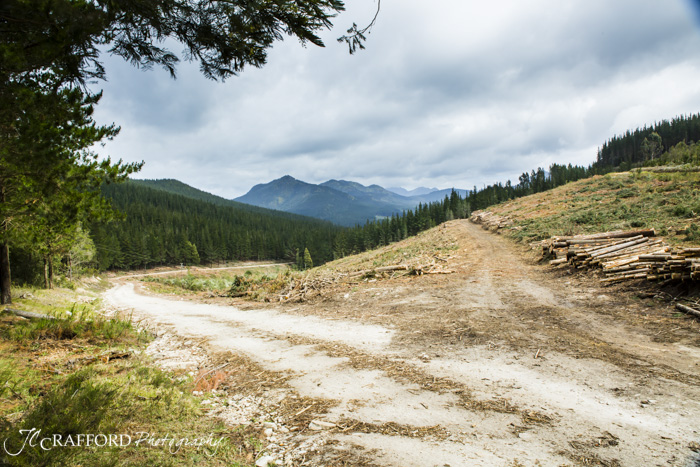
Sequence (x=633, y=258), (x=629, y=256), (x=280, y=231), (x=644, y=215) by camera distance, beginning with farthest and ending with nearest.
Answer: (x=280, y=231), (x=644, y=215), (x=629, y=256), (x=633, y=258)

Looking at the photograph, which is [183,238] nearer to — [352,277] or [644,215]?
[352,277]

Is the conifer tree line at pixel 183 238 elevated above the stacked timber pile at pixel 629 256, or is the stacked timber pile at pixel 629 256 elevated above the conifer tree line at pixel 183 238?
the conifer tree line at pixel 183 238

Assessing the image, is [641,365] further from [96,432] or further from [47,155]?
[47,155]

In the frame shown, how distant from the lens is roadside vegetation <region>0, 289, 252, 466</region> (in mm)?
2697

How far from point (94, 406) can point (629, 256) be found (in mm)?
14664

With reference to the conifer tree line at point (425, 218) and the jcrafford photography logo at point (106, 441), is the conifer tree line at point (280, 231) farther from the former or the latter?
the jcrafford photography logo at point (106, 441)

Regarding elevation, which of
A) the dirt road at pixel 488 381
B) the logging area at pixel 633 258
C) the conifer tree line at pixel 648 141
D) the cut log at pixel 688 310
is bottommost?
the dirt road at pixel 488 381

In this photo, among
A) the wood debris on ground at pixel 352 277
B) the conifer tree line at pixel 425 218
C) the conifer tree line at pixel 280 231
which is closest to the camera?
the wood debris on ground at pixel 352 277

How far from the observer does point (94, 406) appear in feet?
11.0

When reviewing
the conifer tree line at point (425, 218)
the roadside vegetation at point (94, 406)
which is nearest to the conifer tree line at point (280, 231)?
the conifer tree line at point (425, 218)

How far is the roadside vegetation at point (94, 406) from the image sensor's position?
8.85 feet

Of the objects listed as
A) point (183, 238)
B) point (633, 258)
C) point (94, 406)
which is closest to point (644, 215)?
point (633, 258)

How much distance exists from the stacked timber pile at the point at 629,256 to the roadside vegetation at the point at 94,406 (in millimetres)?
10854

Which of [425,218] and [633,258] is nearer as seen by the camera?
[633,258]
